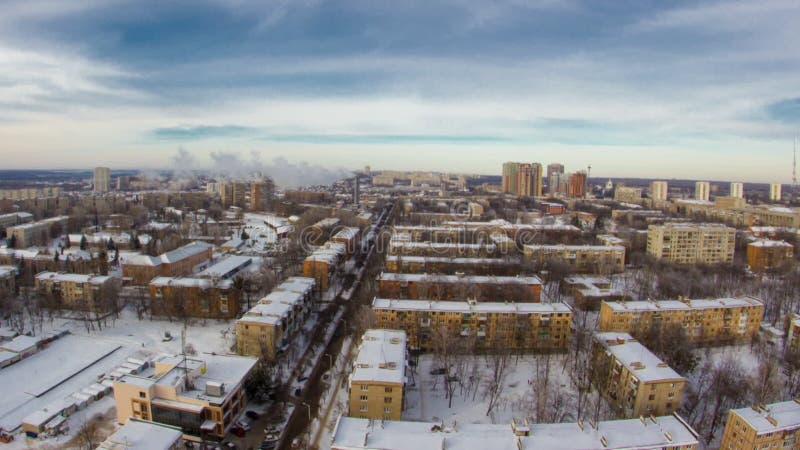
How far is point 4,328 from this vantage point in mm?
9594

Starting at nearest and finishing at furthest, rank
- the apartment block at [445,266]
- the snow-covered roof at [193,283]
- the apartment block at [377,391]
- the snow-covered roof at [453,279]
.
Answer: the apartment block at [377,391], the snow-covered roof at [193,283], the snow-covered roof at [453,279], the apartment block at [445,266]

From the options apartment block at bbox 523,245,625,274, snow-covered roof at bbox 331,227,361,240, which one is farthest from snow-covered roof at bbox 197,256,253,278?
apartment block at bbox 523,245,625,274

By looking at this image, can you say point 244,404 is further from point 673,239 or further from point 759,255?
point 759,255

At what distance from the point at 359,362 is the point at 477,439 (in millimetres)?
2186

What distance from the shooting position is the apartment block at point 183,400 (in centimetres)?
619

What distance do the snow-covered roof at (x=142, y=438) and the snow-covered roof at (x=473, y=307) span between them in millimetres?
4204

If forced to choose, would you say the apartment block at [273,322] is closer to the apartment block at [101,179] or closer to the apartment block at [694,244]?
the apartment block at [694,244]

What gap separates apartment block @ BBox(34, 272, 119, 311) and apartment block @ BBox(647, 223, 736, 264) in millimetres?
16588

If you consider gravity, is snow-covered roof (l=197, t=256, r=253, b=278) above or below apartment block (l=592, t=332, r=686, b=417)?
above

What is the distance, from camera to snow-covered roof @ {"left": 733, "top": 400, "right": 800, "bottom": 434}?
5.49 metres

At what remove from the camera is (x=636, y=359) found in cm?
712

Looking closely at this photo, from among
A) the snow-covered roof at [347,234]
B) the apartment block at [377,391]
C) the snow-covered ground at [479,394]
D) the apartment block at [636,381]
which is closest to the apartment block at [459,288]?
the snow-covered ground at [479,394]

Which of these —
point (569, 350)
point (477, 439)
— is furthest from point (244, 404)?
point (569, 350)

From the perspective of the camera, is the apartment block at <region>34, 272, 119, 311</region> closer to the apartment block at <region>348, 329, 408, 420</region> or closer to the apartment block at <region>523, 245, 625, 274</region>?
the apartment block at <region>348, 329, 408, 420</region>
